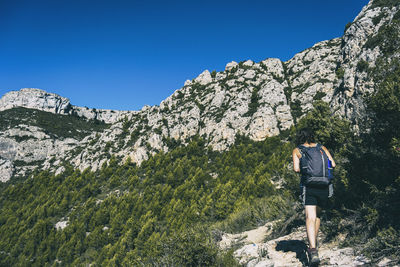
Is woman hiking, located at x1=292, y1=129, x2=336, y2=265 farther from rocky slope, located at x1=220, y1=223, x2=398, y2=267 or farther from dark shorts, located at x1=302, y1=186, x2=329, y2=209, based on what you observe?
rocky slope, located at x1=220, y1=223, x2=398, y2=267

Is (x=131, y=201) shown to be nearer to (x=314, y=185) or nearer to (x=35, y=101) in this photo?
(x=314, y=185)

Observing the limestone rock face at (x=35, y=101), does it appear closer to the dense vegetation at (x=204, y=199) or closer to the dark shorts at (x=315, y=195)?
the dense vegetation at (x=204, y=199)

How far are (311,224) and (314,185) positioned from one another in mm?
656

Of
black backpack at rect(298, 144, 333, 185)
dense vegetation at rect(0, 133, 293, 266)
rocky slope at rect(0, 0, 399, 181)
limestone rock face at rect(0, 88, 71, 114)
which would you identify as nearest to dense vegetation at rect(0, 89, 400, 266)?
dense vegetation at rect(0, 133, 293, 266)

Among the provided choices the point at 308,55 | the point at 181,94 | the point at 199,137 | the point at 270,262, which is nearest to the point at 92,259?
the point at 199,137

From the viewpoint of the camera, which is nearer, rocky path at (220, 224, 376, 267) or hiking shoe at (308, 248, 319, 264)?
hiking shoe at (308, 248, 319, 264)

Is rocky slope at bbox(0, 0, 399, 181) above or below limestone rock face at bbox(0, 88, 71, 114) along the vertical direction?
below

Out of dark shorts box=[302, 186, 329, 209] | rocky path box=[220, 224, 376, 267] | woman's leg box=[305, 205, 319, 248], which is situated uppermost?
dark shorts box=[302, 186, 329, 209]

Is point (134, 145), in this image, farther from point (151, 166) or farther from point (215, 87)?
point (215, 87)

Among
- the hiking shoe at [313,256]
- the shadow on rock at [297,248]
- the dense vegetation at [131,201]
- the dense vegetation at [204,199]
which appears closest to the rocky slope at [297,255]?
the shadow on rock at [297,248]

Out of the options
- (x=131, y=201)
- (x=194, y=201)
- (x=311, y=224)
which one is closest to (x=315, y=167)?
(x=311, y=224)

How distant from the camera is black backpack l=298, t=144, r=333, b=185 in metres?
3.55

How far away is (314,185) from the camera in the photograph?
3594mm

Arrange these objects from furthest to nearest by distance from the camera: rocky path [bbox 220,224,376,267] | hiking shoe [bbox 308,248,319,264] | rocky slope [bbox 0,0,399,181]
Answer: rocky slope [bbox 0,0,399,181] < rocky path [bbox 220,224,376,267] < hiking shoe [bbox 308,248,319,264]
